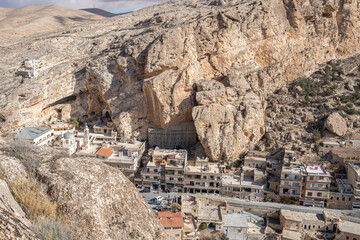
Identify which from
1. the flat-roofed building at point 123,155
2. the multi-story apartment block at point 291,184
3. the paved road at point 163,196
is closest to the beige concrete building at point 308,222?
the multi-story apartment block at point 291,184

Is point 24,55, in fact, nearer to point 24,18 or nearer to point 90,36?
point 90,36

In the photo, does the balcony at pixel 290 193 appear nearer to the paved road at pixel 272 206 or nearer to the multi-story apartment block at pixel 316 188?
the multi-story apartment block at pixel 316 188

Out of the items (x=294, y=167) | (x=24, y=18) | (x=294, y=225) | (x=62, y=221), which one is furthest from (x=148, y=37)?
(x=24, y=18)

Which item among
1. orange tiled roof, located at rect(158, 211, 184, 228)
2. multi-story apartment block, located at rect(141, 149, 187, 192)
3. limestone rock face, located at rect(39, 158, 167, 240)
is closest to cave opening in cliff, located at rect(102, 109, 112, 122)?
multi-story apartment block, located at rect(141, 149, 187, 192)

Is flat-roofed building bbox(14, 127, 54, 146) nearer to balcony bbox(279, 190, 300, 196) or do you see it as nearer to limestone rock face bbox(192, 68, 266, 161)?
limestone rock face bbox(192, 68, 266, 161)

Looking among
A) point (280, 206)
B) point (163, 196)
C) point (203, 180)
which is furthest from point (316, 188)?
point (163, 196)

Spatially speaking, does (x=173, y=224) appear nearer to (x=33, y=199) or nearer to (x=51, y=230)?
(x=33, y=199)
